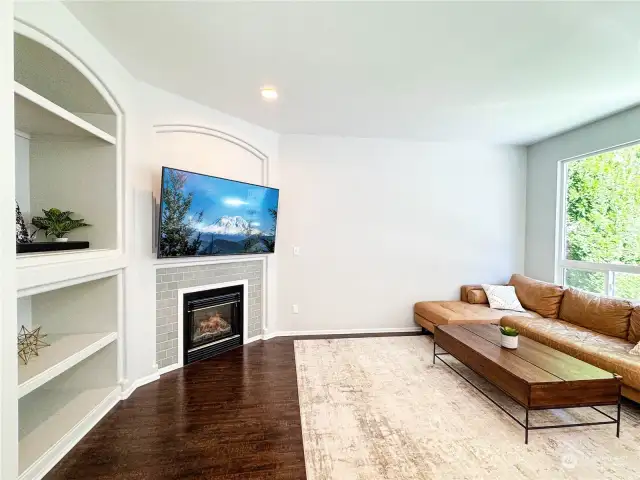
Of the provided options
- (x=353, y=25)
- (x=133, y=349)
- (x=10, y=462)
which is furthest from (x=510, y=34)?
(x=133, y=349)

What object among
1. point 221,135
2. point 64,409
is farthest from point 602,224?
point 64,409

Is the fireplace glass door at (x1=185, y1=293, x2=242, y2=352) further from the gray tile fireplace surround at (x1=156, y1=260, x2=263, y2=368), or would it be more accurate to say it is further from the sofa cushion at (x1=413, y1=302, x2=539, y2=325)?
the sofa cushion at (x1=413, y1=302, x2=539, y2=325)

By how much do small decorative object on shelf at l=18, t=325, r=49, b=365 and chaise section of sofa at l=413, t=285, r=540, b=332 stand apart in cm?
388

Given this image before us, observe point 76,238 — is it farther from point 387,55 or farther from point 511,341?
point 511,341

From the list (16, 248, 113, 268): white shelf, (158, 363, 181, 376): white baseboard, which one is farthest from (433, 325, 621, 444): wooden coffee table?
(16, 248, 113, 268): white shelf

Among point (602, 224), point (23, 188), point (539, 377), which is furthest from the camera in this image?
point (602, 224)

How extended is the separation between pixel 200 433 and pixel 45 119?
93.8 inches

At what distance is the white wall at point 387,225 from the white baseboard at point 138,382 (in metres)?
1.74

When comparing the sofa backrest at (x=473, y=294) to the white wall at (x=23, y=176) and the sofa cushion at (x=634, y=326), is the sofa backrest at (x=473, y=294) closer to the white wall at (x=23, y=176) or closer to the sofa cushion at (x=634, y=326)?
the sofa cushion at (x=634, y=326)

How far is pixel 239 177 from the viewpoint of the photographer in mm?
3875

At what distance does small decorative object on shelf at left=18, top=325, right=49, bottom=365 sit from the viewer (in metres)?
2.04

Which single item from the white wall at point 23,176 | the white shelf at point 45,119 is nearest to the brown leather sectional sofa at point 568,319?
the white shelf at point 45,119

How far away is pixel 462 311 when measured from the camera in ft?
13.1

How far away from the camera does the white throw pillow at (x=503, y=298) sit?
13.7 ft
